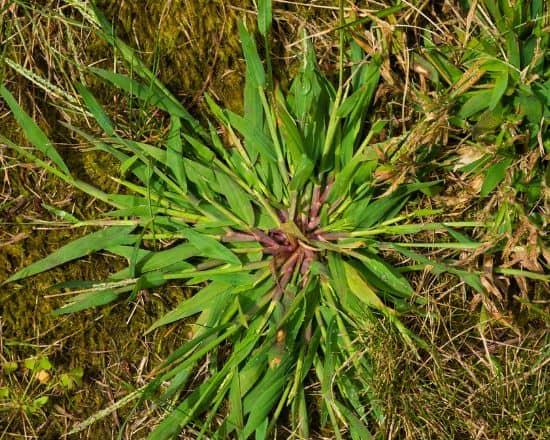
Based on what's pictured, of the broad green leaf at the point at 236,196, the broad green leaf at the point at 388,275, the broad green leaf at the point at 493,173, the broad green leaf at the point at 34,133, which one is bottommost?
the broad green leaf at the point at 388,275

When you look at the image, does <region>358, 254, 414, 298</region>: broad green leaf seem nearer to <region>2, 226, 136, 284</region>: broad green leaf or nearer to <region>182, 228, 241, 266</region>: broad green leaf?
<region>182, 228, 241, 266</region>: broad green leaf

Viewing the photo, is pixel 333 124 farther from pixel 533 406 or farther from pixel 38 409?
pixel 38 409

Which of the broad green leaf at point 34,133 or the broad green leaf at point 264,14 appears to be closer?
the broad green leaf at point 264,14

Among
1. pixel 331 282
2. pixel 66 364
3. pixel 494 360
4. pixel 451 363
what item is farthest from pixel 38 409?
pixel 494 360

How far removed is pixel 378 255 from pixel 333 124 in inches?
14.7

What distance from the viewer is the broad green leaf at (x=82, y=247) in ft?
5.78

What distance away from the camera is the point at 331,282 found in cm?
170

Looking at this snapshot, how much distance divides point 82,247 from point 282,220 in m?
0.54

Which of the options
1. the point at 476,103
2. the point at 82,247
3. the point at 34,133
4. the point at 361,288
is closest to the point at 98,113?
the point at 34,133

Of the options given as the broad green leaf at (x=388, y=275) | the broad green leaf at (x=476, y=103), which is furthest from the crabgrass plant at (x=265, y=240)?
the broad green leaf at (x=476, y=103)

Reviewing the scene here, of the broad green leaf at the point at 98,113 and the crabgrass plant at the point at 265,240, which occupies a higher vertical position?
the broad green leaf at the point at 98,113

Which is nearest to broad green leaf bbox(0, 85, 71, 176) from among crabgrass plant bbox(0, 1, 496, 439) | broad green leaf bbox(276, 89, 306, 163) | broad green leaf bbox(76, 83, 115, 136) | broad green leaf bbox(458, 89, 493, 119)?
crabgrass plant bbox(0, 1, 496, 439)

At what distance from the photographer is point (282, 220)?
5.72 feet

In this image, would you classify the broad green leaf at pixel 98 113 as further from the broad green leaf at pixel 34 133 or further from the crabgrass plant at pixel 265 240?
the broad green leaf at pixel 34 133
